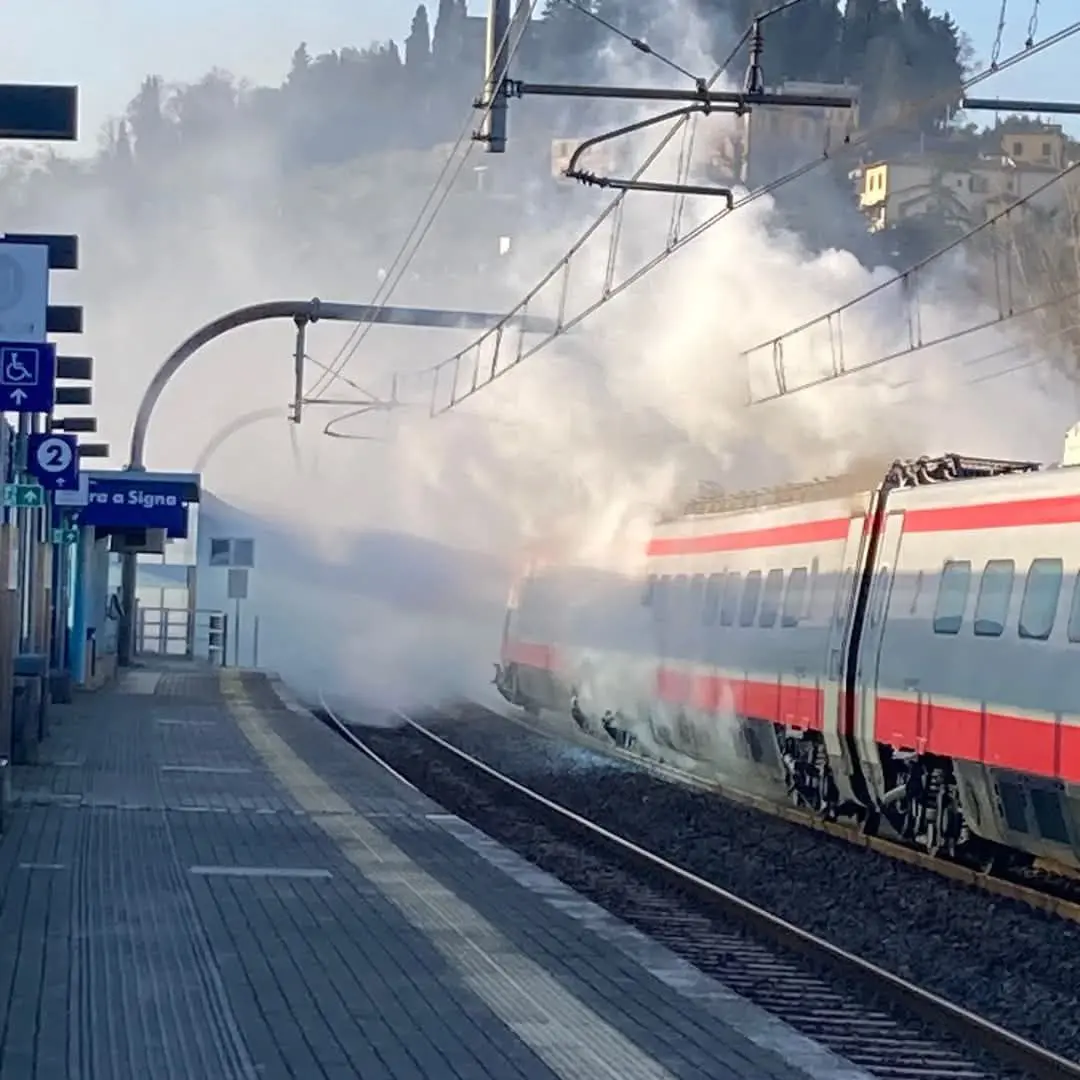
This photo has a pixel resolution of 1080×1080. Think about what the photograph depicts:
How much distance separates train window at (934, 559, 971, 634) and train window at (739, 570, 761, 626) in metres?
5.48

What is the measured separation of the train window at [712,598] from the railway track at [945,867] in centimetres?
189

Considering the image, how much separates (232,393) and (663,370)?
5561cm

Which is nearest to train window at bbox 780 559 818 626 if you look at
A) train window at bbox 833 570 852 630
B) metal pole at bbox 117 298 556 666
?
train window at bbox 833 570 852 630

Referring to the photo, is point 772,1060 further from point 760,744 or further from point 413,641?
Result: point 413,641

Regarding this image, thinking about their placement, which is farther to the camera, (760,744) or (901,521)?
(760,744)

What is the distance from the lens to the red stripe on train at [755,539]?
19547 mm

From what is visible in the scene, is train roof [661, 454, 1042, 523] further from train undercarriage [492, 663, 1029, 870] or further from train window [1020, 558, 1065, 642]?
train undercarriage [492, 663, 1029, 870]

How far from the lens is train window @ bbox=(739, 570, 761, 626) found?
21812 millimetres

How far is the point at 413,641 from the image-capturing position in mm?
57781

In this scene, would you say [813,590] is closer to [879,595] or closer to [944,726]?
[879,595]

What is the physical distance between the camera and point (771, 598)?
832 inches

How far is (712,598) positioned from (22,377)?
11.1 metres

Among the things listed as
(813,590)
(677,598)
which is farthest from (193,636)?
(813,590)

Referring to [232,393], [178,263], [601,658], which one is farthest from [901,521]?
[178,263]
